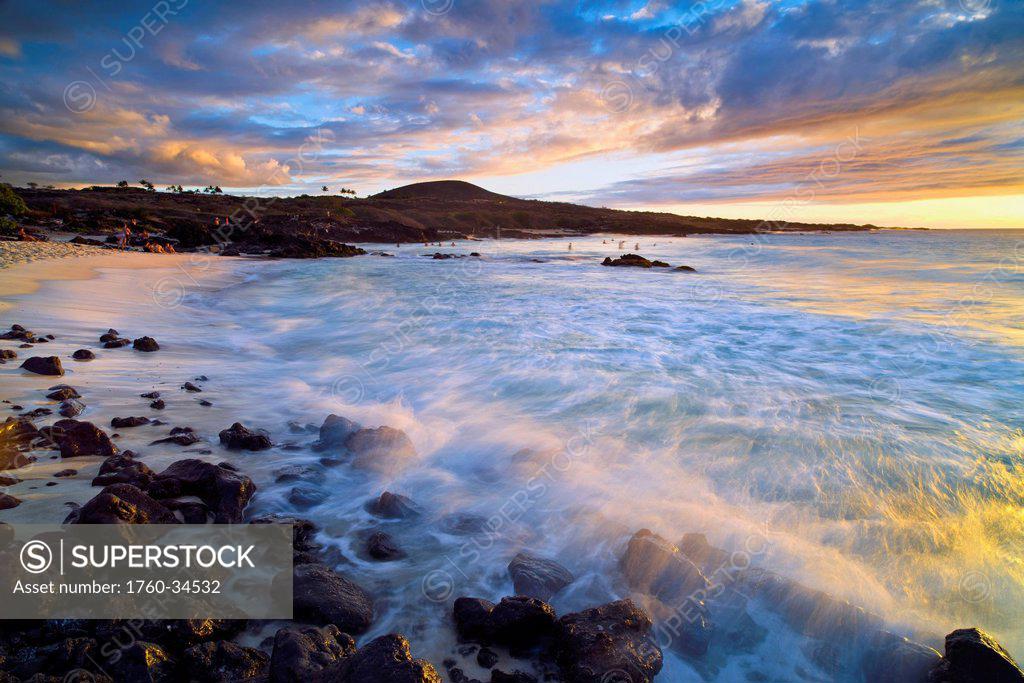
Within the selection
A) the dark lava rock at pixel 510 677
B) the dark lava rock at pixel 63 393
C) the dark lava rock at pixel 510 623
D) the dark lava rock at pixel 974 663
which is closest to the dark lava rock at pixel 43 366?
the dark lava rock at pixel 63 393

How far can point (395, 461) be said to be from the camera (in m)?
5.95

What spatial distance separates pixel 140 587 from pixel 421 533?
2.19m


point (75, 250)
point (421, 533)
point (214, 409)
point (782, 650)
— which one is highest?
point (75, 250)

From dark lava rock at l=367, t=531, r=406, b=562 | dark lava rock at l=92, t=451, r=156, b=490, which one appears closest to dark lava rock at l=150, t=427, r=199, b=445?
dark lava rock at l=92, t=451, r=156, b=490

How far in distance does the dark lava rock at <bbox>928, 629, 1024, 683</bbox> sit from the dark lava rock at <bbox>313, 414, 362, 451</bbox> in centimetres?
584

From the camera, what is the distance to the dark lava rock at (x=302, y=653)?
100 inches

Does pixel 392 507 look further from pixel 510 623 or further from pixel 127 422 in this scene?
pixel 127 422

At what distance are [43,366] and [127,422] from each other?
7.63ft

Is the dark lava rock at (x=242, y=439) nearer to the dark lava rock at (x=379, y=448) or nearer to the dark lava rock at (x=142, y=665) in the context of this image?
the dark lava rock at (x=379, y=448)

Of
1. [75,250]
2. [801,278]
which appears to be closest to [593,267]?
[801,278]

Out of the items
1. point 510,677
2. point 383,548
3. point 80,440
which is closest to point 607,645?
point 510,677

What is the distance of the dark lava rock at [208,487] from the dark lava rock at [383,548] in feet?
3.86

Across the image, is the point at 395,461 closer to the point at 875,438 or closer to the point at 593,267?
the point at 875,438

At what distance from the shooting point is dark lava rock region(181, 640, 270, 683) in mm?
2711
